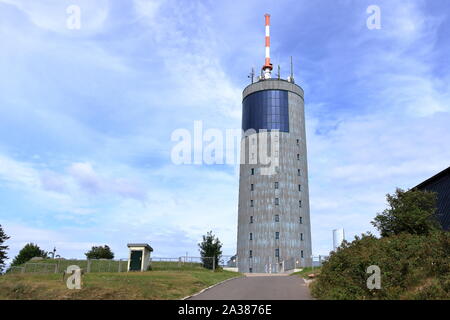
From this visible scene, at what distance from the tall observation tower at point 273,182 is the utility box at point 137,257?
29.1 meters

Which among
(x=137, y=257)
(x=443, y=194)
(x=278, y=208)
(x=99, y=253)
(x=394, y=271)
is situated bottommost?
(x=394, y=271)

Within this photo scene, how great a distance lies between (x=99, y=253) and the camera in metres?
76.2

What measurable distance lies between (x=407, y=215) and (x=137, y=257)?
26.4 metres

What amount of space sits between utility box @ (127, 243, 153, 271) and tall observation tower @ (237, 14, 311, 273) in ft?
95.6

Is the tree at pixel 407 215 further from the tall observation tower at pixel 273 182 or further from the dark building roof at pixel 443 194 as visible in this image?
the tall observation tower at pixel 273 182

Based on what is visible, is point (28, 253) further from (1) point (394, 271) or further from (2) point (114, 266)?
(1) point (394, 271)

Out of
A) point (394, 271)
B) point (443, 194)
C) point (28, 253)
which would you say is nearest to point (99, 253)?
point (28, 253)

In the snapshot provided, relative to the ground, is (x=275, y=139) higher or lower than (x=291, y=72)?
lower

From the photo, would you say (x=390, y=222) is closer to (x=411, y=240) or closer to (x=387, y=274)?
(x=411, y=240)

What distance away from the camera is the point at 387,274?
18.4 meters

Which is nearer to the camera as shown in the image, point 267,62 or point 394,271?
point 394,271

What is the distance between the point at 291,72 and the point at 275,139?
17060 mm

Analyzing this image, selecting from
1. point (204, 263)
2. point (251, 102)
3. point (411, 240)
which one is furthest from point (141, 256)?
point (251, 102)

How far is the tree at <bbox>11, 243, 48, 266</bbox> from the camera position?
75.8 m
